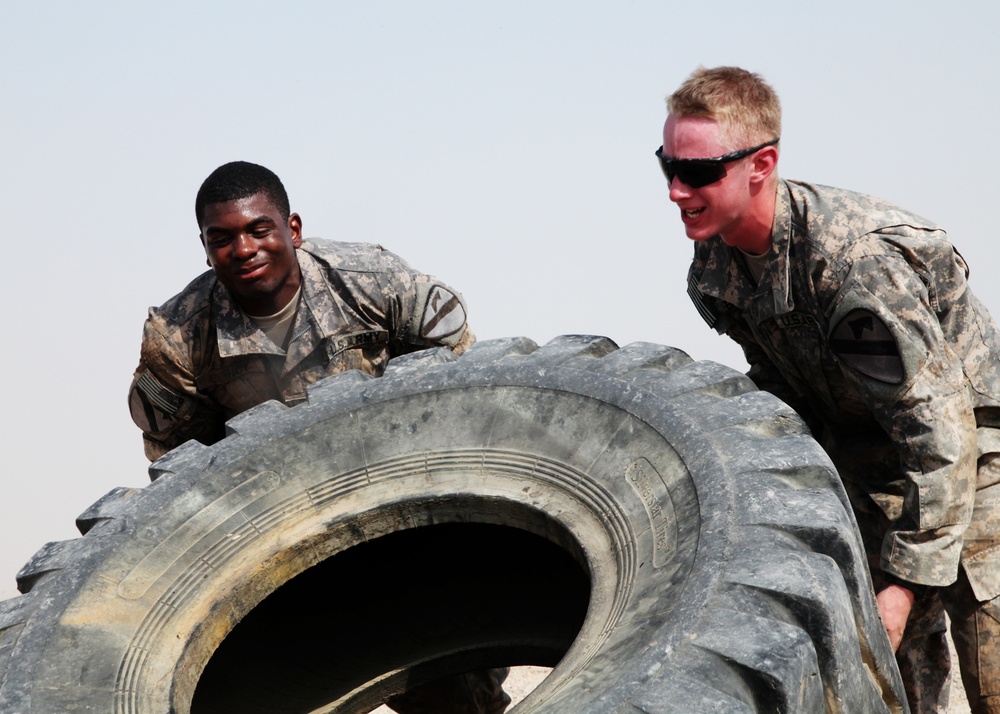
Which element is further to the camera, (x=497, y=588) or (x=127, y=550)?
(x=497, y=588)

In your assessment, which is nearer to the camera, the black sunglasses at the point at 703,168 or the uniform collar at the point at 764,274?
the black sunglasses at the point at 703,168

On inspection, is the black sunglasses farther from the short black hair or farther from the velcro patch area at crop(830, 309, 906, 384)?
the short black hair

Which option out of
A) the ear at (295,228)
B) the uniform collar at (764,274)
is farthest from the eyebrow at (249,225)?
the uniform collar at (764,274)

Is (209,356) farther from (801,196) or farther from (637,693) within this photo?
(637,693)

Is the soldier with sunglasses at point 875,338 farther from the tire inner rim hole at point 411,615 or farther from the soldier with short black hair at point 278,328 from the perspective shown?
the soldier with short black hair at point 278,328

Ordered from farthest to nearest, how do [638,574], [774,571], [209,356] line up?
[209,356], [638,574], [774,571]

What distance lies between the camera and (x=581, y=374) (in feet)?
10.1

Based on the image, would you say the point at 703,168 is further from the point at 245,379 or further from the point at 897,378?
the point at 245,379

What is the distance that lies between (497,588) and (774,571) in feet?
4.66

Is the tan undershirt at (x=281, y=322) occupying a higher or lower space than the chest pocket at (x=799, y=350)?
higher

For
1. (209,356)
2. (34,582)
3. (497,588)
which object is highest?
(209,356)

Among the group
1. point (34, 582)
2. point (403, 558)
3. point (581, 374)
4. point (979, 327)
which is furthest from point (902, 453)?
point (34, 582)

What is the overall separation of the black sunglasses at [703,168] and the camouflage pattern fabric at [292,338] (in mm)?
1402

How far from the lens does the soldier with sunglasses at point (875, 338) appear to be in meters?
3.16
